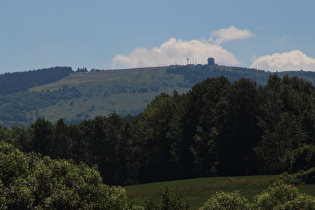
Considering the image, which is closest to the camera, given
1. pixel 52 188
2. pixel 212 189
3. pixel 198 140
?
pixel 52 188

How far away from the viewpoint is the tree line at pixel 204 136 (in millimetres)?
88875

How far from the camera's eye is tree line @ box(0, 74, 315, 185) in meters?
88.9

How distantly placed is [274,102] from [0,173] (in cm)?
6769

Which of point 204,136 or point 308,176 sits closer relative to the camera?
point 308,176

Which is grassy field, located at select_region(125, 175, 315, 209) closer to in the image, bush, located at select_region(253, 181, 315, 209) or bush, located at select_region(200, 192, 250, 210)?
bush, located at select_region(253, 181, 315, 209)

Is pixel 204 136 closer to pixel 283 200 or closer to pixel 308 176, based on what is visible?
pixel 308 176

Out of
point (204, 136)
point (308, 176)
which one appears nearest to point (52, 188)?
point (308, 176)

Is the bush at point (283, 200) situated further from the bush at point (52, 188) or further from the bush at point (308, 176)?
the bush at point (308, 176)

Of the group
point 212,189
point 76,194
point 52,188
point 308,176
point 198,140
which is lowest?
point 212,189

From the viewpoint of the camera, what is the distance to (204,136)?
99188 mm

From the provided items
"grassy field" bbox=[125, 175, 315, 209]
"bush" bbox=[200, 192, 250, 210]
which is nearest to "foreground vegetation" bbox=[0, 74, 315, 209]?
"grassy field" bbox=[125, 175, 315, 209]

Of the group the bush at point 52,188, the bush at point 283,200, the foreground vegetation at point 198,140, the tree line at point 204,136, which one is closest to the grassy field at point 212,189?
the foreground vegetation at point 198,140

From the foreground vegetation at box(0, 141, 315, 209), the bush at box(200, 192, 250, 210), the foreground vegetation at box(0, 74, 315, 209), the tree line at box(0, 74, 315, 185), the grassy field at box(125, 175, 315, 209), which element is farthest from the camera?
the tree line at box(0, 74, 315, 185)

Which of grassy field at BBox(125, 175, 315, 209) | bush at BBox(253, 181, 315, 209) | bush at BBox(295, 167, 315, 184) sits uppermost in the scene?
bush at BBox(253, 181, 315, 209)
